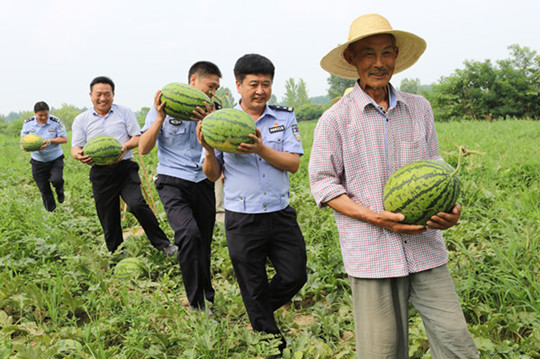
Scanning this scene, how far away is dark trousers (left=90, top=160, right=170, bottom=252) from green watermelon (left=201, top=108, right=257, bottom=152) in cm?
218

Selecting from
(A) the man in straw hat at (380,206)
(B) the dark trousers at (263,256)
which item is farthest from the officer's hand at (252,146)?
(A) the man in straw hat at (380,206)

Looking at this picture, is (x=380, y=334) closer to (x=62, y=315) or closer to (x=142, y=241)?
(x=62, y=315)

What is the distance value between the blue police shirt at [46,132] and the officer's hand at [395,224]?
281 inches

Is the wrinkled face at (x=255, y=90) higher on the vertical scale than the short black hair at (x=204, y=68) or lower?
lower

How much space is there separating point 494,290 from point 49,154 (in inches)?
294

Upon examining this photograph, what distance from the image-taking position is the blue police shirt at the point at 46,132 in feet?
23.6

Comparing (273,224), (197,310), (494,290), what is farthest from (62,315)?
(494,290)

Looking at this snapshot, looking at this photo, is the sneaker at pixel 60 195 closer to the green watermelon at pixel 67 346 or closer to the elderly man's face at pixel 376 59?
the green watermelon at pixel 67 346

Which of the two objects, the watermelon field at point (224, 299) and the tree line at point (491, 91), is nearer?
the watermelon field at point (224, 299)

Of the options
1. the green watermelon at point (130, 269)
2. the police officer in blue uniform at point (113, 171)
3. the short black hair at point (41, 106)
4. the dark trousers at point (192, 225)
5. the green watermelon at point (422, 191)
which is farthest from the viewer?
the short black hair at point (41, 106)

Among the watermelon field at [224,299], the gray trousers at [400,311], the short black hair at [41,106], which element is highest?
the short black hair at [41,106]

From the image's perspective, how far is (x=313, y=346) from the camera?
9.30ft

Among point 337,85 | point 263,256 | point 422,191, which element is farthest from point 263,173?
point 337,85

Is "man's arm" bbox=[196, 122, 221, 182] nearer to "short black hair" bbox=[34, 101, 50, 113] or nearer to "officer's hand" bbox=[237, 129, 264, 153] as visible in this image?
"officer's hand" bbox=[237, 129, 264, 153]
